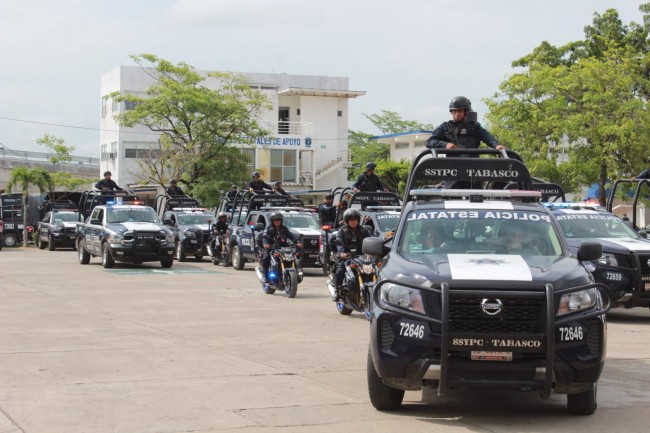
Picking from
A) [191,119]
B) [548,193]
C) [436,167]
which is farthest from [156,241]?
[191,119]

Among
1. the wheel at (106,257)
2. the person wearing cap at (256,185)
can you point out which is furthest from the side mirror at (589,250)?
the wheel at (106,257)

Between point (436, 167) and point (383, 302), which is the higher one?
point (436, 167)

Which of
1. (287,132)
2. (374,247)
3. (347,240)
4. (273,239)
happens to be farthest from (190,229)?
(287,132)

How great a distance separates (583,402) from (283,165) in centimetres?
6624

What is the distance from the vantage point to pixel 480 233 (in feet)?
29.9

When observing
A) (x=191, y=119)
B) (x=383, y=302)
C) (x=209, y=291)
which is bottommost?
(x=209, y=291)

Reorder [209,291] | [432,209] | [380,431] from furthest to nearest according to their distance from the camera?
1. [209,291]
2. [432,209]
3. [380,431]

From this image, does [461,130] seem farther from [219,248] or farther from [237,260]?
[219,248]

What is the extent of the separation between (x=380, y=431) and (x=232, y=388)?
2207 mm

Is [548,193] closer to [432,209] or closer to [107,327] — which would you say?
[107,327]

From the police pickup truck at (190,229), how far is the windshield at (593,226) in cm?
1777

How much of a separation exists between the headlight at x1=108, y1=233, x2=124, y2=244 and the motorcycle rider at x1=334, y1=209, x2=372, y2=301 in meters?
12.9

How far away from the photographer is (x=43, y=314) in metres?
16.2

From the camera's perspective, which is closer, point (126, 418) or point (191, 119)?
point (126, 418)
